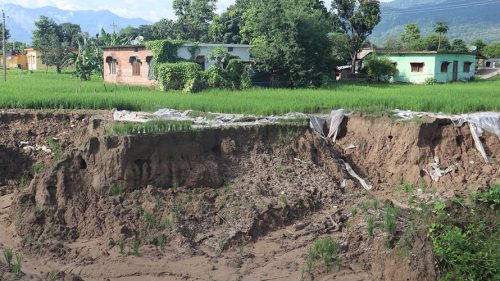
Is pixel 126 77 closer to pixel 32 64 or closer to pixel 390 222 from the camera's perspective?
pixel 390 222

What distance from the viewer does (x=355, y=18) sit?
118 ft

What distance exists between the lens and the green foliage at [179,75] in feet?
82.7

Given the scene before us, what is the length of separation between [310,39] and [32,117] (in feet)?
54.5

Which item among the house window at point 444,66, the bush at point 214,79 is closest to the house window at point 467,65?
the house window at point 444,66

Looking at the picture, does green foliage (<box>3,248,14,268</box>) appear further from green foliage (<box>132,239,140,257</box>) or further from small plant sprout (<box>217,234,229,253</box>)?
small plant sprout (<box>217,234,229,253</box>)

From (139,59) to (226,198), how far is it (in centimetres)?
1995

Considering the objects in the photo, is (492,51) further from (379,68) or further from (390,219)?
(390,219)

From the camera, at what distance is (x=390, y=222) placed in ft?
31.7

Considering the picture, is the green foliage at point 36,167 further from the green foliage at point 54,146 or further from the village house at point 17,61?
the village house at point 17,61

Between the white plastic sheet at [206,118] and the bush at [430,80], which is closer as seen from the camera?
the white plastic sheet at [206,118]

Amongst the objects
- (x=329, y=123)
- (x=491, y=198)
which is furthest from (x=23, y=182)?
(x=491, y=198)

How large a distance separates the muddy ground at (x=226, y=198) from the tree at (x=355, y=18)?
2266cm

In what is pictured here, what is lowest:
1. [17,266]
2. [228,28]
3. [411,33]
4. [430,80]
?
[17,266]

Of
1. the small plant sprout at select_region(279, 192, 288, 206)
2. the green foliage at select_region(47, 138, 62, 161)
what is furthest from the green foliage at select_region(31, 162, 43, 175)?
the small plant sprout at select_region(279, 192, 288, 206)
